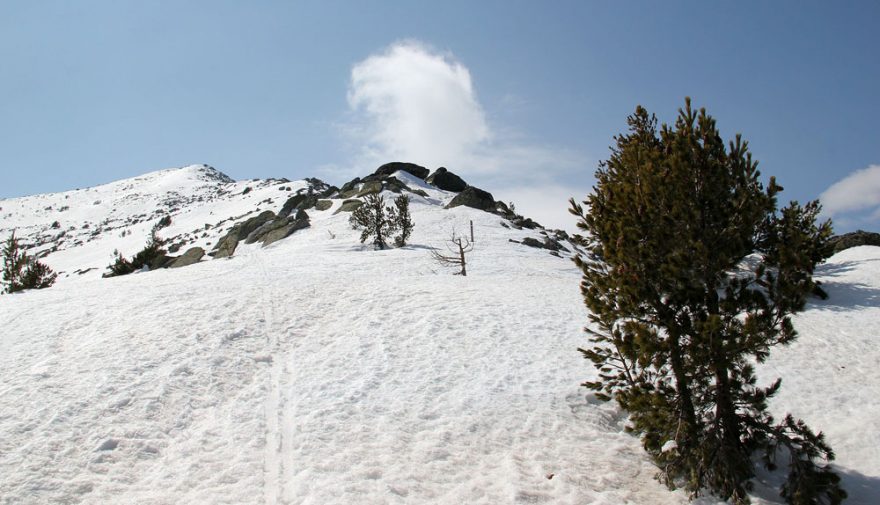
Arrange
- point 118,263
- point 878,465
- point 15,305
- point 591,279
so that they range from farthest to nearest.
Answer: point 118,263, point 15,305, point 878,465, point 591,279

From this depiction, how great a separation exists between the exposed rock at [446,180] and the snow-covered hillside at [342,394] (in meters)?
59.7

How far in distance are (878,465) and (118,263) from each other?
153 feet

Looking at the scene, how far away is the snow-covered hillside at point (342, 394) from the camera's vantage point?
8.02m

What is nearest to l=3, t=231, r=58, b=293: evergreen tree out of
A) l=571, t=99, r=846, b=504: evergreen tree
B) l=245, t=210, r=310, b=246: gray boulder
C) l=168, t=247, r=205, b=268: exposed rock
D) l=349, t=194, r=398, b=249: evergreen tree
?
l=168, t=247, r=205, b=268: exposed rock

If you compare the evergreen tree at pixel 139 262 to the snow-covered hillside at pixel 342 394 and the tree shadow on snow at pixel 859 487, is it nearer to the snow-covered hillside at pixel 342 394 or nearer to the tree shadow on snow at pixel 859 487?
the snow-covered hillside at pixel 342 394

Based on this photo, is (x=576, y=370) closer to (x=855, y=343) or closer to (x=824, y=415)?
(x=824, y=415)

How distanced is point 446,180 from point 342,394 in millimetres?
73037

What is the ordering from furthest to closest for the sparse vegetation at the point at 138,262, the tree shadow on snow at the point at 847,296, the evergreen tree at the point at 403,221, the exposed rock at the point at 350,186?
the exposed rock at the point at 350,186, the sparse vegetation at the point at 138,262, the evergreen tree at the point at 403,221, the tree shadow on snow at the point at 847,296

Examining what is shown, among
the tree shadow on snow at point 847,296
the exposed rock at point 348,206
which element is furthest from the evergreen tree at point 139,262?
the tree shadow on snow at point 847,296

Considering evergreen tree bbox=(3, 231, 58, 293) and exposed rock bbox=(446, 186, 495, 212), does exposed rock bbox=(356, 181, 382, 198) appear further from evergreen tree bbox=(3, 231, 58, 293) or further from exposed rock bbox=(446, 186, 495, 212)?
evergreen tree bbox=(3, 231, 58, 293)

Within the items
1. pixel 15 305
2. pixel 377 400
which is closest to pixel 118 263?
pixel 15 305

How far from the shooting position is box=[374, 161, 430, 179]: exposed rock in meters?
82.2

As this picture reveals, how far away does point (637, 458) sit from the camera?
926cm

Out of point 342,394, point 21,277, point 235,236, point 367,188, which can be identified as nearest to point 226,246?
point 235,236
